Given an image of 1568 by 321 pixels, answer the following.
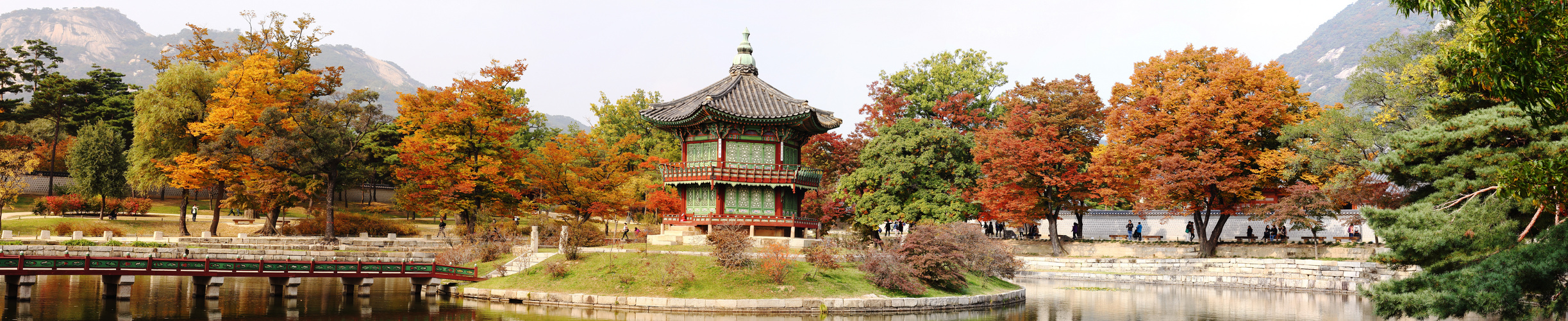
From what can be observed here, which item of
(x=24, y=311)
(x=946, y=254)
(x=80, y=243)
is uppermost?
(x=946, y=254)

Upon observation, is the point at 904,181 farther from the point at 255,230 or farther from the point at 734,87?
the point at 255,230

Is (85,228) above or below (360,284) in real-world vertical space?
above

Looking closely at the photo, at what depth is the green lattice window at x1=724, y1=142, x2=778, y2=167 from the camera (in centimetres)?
3125

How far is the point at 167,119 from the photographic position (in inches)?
1515

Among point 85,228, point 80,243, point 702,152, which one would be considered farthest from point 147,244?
point 702,152

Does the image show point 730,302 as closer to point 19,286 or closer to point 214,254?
point 19,286

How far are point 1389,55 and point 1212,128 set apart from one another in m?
6.40

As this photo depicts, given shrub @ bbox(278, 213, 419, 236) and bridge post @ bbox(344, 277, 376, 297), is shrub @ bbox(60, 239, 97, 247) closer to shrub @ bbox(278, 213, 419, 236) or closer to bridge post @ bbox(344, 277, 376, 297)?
shrub @ bbox(278, 213, 419, 236)

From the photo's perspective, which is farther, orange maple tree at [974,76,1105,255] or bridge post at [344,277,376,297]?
orange maple tree at [974,76,1105,255]

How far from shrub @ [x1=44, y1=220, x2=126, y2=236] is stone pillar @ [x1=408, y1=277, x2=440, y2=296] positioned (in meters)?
17.4

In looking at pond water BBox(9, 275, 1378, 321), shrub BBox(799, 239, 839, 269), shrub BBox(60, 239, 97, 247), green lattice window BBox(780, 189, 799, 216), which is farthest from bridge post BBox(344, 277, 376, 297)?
green lattice window BBox(780, 189, 799, 216)

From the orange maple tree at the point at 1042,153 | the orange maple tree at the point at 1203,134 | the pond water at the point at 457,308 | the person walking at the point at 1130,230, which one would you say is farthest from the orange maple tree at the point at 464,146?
the person walking at the point at 1130,230

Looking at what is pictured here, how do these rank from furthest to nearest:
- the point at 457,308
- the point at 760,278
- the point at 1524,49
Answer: the point at 760,278 < the point at 457,308 < the point at 1524,49

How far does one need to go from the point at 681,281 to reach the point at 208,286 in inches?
494
